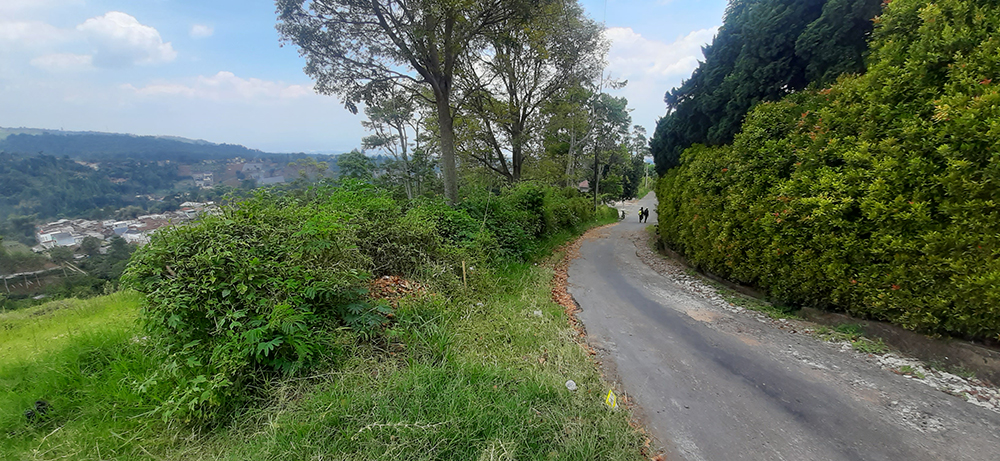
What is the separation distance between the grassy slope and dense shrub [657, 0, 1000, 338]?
3.50 meters

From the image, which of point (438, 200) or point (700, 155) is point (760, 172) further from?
point (438, 200)

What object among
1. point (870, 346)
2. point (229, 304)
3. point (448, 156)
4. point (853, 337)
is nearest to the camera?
point (229, 304)

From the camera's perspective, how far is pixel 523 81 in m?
15.5

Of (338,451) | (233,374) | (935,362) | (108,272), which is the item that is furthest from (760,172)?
(108,272)

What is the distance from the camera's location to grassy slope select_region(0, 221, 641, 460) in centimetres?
225

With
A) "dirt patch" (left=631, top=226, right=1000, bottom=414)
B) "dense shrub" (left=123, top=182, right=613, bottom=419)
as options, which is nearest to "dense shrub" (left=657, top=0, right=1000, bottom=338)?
"dirt patch" (left=631, top=226, right=1000, bottom=414)

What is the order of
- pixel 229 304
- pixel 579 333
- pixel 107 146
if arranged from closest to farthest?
pixel 229 304
pixel 579 333
pixel 107 146

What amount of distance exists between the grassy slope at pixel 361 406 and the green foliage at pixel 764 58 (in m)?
6.60

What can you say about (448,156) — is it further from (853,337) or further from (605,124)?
(605,124)

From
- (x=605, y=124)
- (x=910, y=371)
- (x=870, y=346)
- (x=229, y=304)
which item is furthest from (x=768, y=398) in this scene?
(x=605, y=124)

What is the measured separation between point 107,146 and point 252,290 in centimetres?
3809

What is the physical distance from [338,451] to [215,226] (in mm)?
2710

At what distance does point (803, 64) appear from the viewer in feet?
20.1

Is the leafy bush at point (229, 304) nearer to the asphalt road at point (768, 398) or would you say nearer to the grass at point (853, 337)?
the asphalt road at point (768, 398)
